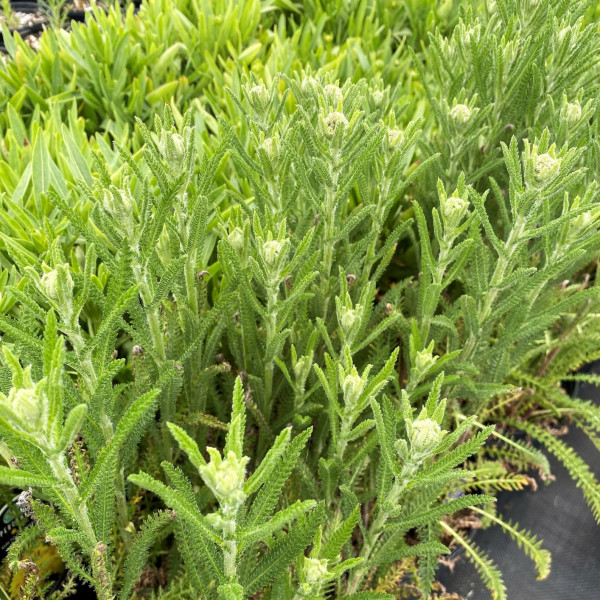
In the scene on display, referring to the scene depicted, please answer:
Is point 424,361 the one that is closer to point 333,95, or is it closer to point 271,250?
point 271,250

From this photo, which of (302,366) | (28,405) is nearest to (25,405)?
(28,405)

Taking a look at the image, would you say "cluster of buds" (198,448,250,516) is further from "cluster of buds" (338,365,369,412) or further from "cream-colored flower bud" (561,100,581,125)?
"cream-colored flower bud" (561,100,581,125)

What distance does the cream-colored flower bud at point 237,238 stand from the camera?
0.99m

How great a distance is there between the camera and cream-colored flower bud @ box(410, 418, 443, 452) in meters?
0.70

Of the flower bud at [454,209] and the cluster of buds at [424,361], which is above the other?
the flower bud at [454,209]

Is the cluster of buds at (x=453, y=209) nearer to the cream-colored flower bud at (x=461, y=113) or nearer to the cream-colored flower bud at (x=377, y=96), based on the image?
the cream-colored flower bud at (x=461, y=113)

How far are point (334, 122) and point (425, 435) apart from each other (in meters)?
0.53

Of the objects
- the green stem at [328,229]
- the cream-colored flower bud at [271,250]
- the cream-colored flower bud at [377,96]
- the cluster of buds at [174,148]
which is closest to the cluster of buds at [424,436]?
the cream-colored flower bud at [271,250]

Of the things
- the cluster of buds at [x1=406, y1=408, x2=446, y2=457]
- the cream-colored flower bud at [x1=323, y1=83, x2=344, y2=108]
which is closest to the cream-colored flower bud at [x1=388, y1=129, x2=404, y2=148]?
the cream-colored flower bud at [x1=323, y1=83, x2=344, y2=108]

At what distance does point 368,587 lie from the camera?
46.2 inches

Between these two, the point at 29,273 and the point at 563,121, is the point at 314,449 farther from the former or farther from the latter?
the point at 563,121

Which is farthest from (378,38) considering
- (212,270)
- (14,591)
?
(14,591)

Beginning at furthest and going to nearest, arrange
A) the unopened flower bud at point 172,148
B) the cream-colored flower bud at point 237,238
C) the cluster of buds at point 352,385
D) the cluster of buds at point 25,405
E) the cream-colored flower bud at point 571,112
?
the cream-colored flower bud at point 571,112, the cream-colored flower bud at point 237,238, the unopened flower bud at point 172,148, the cluster of buds at point 352,385, the cluster of buds at point 25,405

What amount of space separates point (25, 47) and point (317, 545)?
1903mm
